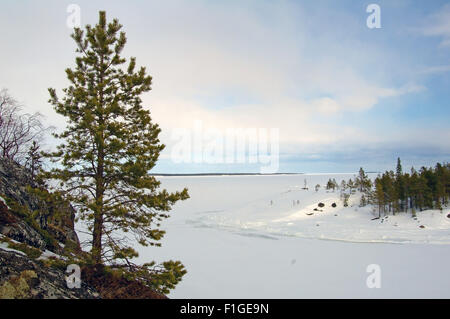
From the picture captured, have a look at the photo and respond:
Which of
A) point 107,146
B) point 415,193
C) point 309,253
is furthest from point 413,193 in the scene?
point 107,146

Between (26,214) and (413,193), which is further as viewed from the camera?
(413,193)

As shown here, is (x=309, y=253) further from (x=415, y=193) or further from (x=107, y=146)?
(x=415, y=193)

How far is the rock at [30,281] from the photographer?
6.27 metres

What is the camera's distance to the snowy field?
50.2 feet

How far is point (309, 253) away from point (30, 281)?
68.6ft

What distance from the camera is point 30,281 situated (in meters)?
6.73

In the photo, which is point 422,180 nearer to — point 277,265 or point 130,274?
point 277,265

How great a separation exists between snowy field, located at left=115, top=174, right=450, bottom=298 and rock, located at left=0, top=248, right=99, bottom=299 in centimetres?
817

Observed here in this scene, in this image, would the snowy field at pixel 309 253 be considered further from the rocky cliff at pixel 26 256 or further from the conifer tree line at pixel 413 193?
the rocky cliff at pixel 26 256

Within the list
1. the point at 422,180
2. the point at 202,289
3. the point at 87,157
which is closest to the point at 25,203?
the point at 87,157

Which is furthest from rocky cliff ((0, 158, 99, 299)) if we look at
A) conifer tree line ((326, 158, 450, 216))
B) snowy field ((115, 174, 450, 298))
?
conifer tree line ((326, 158, 450, 216))

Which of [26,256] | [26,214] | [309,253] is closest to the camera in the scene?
[26,256]

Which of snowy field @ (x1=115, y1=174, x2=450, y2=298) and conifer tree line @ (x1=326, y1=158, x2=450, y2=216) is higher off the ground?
conifer tree line @ (x1=326, y1=158, x2=450, y2=216)

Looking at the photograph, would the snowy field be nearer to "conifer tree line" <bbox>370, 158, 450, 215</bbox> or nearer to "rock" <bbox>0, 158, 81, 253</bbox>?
"conifer tree line" <bbox>370, 158, 450, 215</bbox>
